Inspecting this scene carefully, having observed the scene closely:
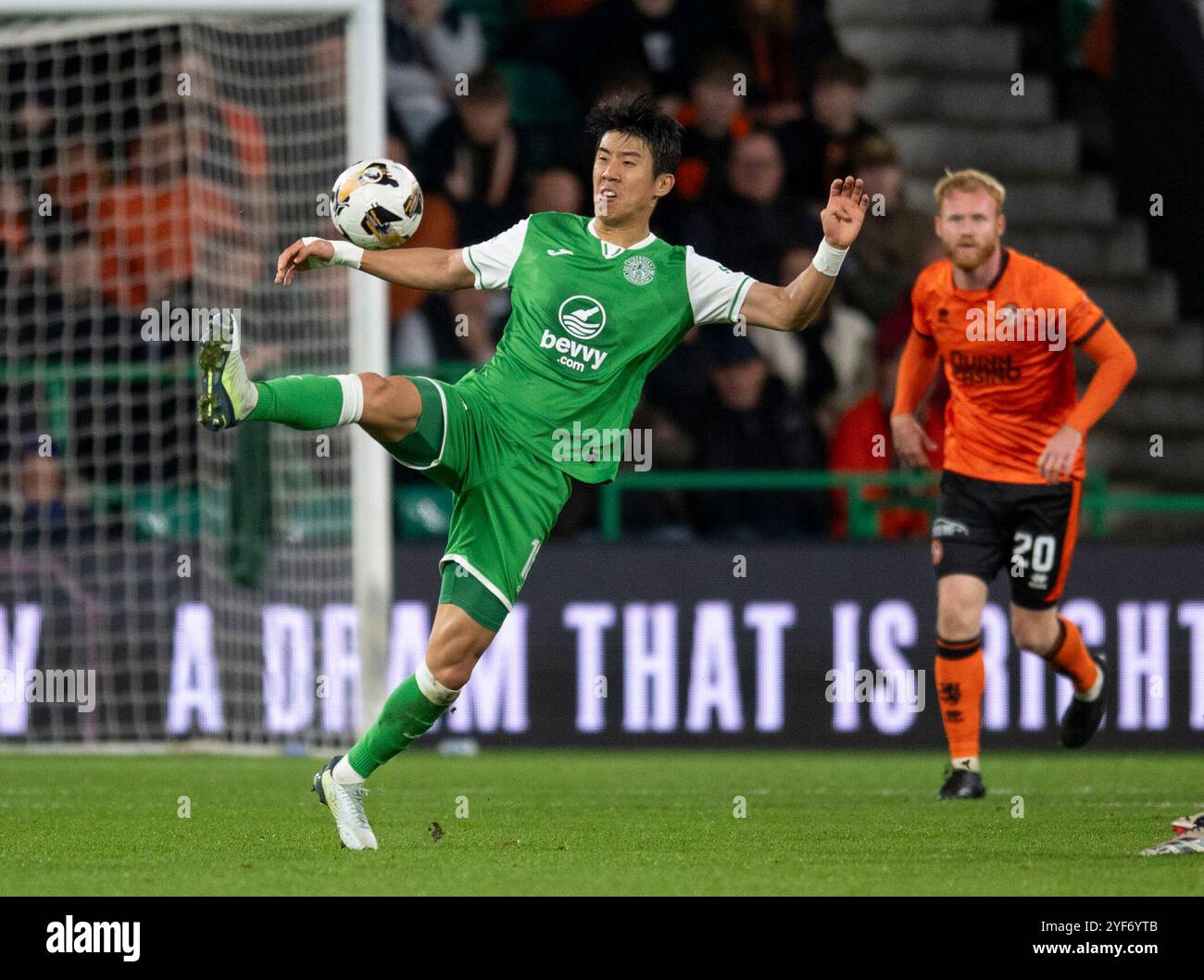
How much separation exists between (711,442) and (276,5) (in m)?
3.38

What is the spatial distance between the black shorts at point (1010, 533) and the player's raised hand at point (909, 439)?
0.82 feet

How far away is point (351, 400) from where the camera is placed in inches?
225

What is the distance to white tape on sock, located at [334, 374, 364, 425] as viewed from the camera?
5.69 metres

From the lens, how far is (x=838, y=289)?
41.3ft

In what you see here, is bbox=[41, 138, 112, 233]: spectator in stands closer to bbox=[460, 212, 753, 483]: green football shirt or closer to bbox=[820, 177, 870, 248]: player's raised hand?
bbox=[460, 212, 753, 483]: green football shirt

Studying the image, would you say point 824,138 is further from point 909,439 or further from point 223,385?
point 223,385

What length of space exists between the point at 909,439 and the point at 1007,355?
501 millimetres
